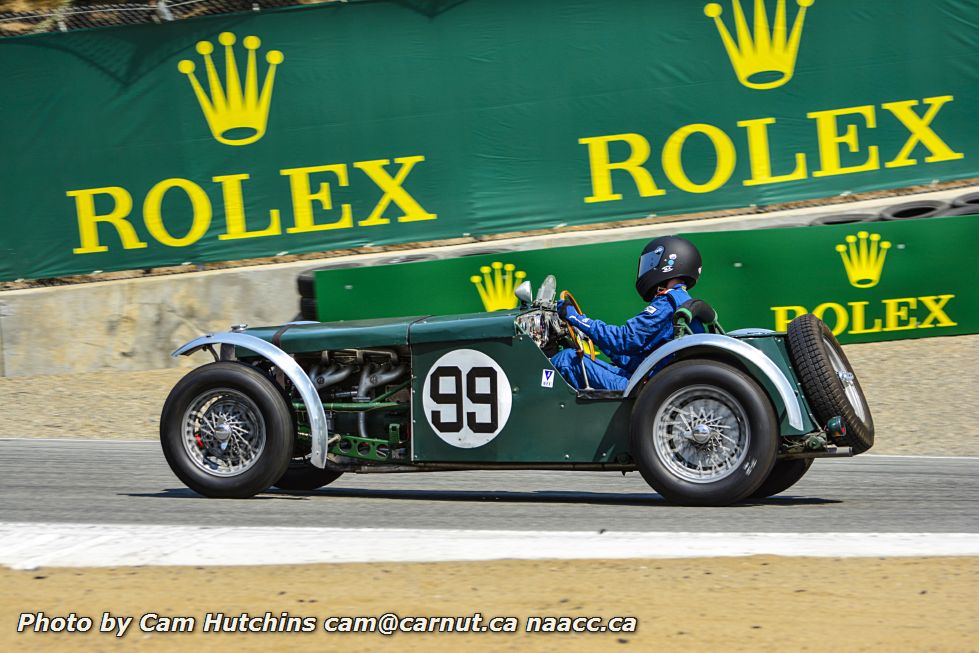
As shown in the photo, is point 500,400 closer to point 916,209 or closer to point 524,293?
point 524,293

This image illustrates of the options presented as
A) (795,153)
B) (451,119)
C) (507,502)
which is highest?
(451,119)

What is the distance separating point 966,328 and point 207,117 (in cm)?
884

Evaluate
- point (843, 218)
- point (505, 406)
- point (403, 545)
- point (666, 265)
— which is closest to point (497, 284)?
point (843, 218)

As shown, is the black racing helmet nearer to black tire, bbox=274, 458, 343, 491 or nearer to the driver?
the driver

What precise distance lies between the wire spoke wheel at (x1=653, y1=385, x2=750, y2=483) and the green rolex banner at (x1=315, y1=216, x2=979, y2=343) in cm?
609


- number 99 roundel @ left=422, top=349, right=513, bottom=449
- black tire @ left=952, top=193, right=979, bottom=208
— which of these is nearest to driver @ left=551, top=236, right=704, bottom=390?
number 99 roundel @ left=422, top=349, right=513, bottom=449

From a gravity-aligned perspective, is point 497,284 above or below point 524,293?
below

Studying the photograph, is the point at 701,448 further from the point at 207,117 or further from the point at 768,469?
the point at 207,117

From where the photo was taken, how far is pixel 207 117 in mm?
14961

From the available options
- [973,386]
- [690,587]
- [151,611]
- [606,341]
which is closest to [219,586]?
[151,611]

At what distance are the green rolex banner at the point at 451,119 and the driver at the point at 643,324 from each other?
7.99 metres

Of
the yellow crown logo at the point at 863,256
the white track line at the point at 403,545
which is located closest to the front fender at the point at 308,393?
the white track line at the point at 403,545

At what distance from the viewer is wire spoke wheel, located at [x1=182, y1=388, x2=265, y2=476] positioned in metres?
6.71

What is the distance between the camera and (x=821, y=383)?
612 cm
